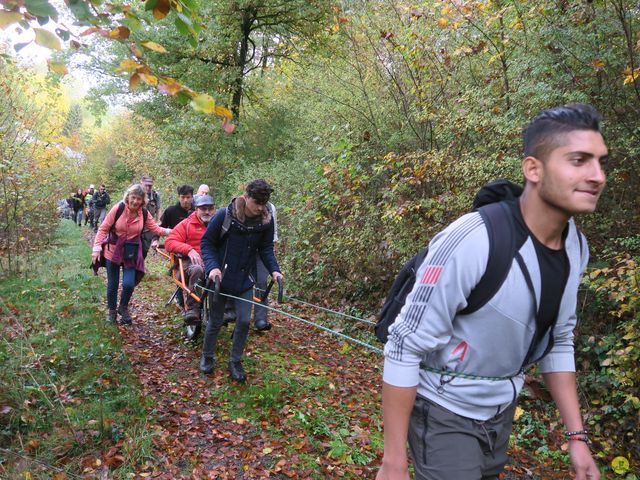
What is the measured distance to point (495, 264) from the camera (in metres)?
1.69

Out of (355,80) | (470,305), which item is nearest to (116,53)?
(355,80)

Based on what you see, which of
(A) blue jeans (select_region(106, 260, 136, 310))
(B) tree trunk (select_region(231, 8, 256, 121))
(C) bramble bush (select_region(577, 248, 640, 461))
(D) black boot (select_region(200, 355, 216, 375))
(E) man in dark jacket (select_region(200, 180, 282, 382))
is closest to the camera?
(C) bramble bush (select_region(577, 248, 640, 461))

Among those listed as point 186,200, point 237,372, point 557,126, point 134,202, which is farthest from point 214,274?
point 557,126

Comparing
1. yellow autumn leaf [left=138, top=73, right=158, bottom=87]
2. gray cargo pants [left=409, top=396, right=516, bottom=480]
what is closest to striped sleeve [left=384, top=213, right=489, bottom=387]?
gray cargo pants [left=409, top=396, right=516, bottom=480]

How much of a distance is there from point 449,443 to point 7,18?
273cm

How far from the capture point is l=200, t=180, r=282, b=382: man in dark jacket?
17.6ft

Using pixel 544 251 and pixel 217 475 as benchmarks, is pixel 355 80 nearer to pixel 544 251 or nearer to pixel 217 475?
pixel 217 475

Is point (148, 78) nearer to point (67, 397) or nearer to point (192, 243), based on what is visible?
point (67, 397)

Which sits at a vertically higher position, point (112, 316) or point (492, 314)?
point (492, 314)

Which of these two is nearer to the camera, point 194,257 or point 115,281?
point 194,257

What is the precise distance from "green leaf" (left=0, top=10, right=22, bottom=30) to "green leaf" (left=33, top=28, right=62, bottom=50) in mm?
100

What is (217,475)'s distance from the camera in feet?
13.1

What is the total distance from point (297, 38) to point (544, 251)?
17.0m

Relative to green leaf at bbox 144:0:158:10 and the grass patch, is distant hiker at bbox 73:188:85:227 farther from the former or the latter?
green leaf at bbox 144:0:158:10
